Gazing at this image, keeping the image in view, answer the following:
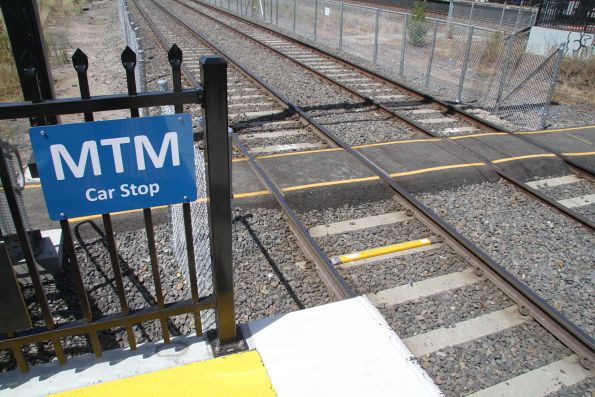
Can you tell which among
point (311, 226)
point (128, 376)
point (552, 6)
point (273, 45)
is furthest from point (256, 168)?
point (552, 6)

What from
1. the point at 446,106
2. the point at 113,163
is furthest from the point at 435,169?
the point at 113,163

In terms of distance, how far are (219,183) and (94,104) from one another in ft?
2.20

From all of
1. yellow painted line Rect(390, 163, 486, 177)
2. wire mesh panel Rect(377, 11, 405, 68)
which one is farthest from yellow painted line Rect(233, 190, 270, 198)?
wire mesh panel Rect(377, 11, 405, 68)

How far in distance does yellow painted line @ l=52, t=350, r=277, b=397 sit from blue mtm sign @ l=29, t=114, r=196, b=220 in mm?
924

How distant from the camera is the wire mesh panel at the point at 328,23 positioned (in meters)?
18.6

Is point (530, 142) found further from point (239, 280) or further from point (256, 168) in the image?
point (239, 280)

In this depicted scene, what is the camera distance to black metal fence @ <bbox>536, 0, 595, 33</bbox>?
1553 cm

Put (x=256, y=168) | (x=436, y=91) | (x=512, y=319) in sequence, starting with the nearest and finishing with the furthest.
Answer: (x=512, y=319), (x=256, y=168), (x=436, y=91)

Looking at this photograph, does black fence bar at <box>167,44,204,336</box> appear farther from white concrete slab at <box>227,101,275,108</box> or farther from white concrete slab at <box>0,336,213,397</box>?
white concrete slab at <box>227,101,275,108</box>

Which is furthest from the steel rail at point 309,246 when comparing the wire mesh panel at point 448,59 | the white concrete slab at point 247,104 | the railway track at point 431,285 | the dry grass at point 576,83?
the dry grass at point 576,83

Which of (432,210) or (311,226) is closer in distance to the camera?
(311,226)

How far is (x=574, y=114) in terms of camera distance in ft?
34.1

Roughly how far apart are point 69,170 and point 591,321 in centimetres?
423

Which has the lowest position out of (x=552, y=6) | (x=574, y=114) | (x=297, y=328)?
(x=574, y=114)
